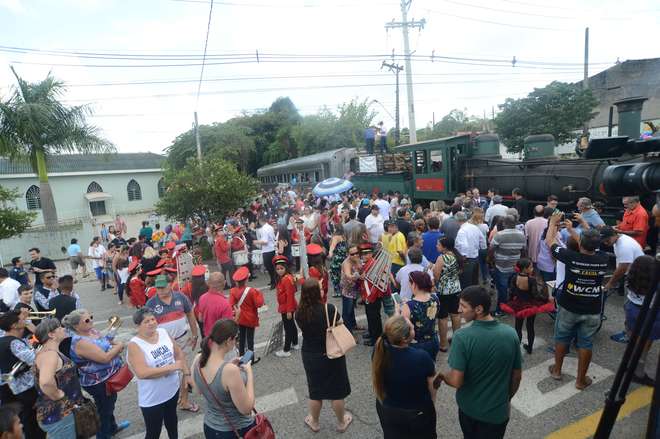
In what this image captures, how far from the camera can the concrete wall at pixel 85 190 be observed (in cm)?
2901

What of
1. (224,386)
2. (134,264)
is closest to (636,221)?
(224,386)

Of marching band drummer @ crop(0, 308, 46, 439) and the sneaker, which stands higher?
marching band drummer @ crop(0, 308, 46, 439)

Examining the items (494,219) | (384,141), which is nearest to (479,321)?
(494,219)

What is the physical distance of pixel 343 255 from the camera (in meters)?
6.18

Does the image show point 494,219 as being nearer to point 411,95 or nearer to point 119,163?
point 411,95

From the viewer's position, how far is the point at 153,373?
2996mm

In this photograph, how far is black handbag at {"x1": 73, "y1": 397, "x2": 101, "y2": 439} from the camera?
310cm

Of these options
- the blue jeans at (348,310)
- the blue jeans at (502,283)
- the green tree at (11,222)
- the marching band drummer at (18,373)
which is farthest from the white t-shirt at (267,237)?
the green tree at (11,222)

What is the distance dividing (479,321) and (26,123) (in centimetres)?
1923

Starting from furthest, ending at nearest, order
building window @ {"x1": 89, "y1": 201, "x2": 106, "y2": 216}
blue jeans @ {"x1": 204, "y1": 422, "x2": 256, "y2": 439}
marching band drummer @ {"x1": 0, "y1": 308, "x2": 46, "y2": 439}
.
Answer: building window @ {"x1": 89, "y1": 201, "x2": 106, "y2": 216} → marching band drummer @ {"x1": 0, "y1": 308, "x2": 46, "y2": 439} → blue jeans @ {"x1": 204, "y1": 422, "x2": 256, "y2": 439}

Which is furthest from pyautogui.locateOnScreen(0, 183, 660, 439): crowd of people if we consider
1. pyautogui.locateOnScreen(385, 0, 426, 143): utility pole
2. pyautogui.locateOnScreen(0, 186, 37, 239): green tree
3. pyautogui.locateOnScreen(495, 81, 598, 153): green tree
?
pyautogui.locateOnScreen(495, 81, 598, 153): green tree

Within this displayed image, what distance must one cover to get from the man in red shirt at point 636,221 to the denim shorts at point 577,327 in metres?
2.81

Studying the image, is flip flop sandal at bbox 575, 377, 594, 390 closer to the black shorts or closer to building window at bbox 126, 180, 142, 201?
the black shorts

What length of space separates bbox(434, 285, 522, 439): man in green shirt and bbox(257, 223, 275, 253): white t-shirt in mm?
6226
